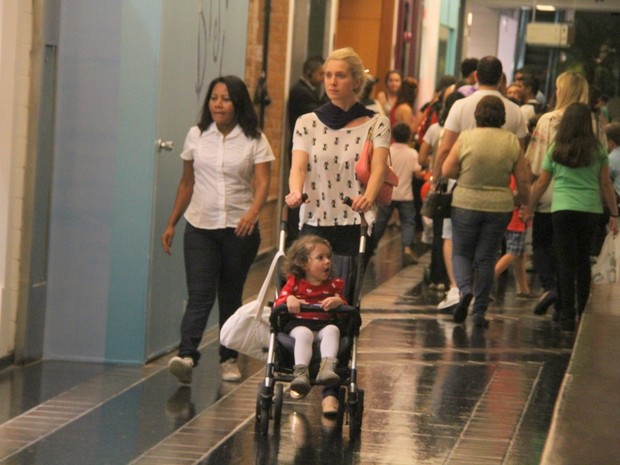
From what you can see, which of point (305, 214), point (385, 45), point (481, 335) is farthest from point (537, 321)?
point (385, 45)

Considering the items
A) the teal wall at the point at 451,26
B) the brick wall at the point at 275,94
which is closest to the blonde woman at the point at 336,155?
the brick wall at the point at 275,94

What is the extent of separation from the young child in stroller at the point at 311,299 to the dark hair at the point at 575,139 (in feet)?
12.8

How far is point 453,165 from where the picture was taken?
36.2 feet

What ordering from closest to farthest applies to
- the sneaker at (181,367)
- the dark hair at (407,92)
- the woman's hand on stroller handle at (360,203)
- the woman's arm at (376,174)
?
the woman's hand on stroller handle at (360,203)
the woman's arm at (376,174)
the sneaker at (181,367)
the dark hair at (407,92)

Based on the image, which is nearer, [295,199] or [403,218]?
[295,199]

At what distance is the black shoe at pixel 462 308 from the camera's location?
11.2 meters

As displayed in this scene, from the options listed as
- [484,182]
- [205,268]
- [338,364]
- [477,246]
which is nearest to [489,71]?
[484,182]

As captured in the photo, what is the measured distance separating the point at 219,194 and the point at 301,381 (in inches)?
77.6

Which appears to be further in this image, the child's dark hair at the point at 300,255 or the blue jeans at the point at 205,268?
the blue jeans at the point at 205,268

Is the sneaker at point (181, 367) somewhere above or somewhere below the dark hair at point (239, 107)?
below

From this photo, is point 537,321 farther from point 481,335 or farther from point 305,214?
point 305,214

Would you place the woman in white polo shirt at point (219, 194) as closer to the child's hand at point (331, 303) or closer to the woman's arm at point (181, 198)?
the woman's arm at point (181, 198)

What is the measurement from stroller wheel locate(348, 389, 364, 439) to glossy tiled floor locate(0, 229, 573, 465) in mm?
52

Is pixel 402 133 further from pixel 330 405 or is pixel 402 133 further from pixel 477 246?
pixel 330 405
